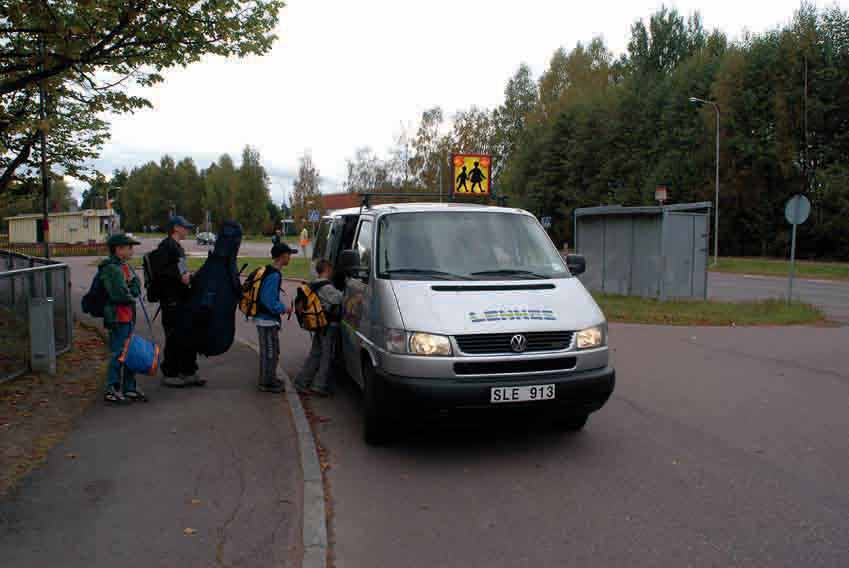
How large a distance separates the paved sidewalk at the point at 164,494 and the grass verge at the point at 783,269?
104ft

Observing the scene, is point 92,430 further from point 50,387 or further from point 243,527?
point 243,527

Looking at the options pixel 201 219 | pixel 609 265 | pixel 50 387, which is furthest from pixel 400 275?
pixel 201 219

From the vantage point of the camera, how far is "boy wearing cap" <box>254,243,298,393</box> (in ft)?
24.9

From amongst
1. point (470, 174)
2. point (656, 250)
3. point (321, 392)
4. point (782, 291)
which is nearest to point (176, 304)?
point (321, 392)

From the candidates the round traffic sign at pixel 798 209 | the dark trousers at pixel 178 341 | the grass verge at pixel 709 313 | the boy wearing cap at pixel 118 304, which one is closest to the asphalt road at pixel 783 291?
the grass verge at pixel 709 313

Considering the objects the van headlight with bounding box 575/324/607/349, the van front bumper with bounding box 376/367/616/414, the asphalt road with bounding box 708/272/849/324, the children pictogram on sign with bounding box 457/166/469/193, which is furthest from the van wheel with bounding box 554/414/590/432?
the asphalt road with bounding box 708/272/849/324

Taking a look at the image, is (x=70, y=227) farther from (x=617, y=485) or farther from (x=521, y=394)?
(x=617, y=485)

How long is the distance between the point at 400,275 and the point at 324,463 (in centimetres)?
162

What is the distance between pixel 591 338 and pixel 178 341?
15.0 feet

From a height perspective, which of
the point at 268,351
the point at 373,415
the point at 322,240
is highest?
the point at 322,240

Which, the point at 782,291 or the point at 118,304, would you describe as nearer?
the point at 118,304

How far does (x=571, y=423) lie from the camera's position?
6.34 meters

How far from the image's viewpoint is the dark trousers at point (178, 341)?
7727mm

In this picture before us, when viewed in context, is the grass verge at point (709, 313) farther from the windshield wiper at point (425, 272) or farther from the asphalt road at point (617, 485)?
the windshield wiper at point (425, 272)
